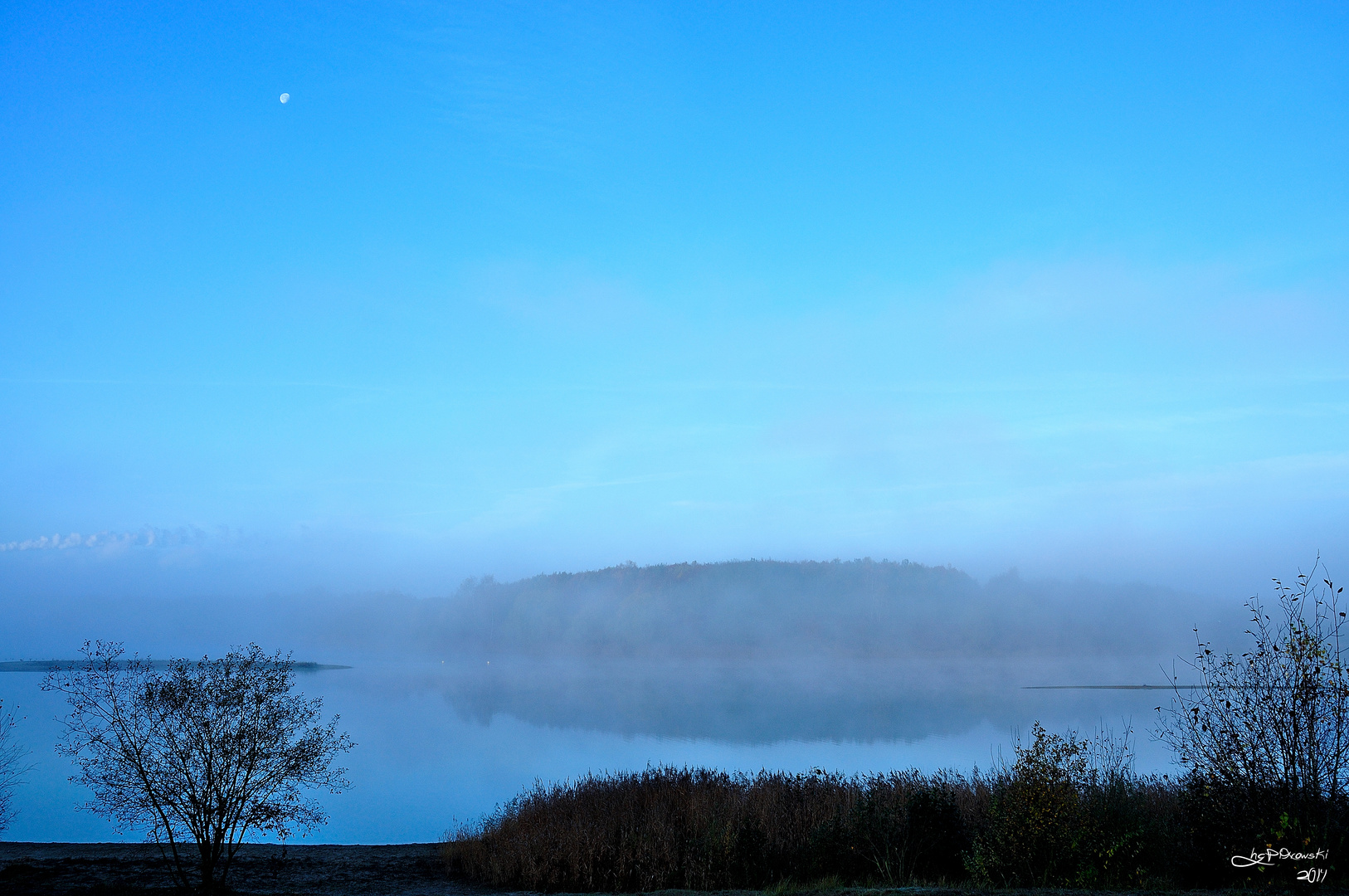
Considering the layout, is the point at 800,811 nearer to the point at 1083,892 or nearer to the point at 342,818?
the point at 1083,892

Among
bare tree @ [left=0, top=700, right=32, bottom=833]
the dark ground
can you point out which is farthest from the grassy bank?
bare tree @ [left=0, top=700, right=32, bottom=833]

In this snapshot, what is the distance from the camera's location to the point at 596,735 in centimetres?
6112

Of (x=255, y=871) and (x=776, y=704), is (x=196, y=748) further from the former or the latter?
(x=776, y=704)

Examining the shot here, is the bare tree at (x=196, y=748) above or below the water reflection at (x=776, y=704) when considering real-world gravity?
above

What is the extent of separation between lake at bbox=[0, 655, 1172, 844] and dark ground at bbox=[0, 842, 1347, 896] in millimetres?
7982

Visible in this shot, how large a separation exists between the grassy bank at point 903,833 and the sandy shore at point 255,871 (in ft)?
3.94

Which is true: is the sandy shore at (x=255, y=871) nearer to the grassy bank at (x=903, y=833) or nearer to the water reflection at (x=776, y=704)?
the grassy bank at (x=903, y=833)

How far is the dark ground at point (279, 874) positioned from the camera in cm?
1138

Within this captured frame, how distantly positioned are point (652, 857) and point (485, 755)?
4010 centimetres

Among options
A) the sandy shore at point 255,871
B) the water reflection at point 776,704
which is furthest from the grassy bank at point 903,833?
the water reflection at point 776,704

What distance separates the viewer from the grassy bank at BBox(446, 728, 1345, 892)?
10.7 metres

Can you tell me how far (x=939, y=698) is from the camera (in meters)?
93.9

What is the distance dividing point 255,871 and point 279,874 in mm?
524
